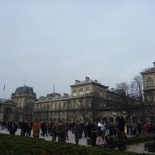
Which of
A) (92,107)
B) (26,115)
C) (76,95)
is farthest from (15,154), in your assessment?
(26,115)

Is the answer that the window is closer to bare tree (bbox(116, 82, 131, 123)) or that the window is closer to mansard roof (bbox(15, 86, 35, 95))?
bare tree (bbox(116, 82, 131, 123))

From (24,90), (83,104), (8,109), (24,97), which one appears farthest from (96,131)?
(24,90)

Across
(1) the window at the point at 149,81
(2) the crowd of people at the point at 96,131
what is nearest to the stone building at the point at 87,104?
(1) the window at the point at 149,81

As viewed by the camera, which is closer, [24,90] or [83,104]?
[83,104]

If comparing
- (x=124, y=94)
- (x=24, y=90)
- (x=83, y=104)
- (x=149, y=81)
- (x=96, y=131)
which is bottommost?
(x=96, y=131)

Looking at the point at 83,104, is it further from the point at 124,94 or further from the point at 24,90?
the point at 24,90

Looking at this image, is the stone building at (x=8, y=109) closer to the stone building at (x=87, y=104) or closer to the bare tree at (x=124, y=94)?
the stone building at (x=87, y=104)

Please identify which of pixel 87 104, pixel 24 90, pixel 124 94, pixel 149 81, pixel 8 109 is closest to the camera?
pixel 124 94

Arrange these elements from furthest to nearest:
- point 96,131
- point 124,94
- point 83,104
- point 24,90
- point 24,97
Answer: point 24,90, point 24,97, point 83,104, point 124,94, point 96,131

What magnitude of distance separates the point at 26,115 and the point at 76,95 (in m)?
26.6

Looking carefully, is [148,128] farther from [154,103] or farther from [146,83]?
[146,83]

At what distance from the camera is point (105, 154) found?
8.48 meters

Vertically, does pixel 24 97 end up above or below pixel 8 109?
above

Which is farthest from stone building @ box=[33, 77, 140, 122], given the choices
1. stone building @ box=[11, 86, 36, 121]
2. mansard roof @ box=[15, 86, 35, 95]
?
mansard roof @ box=[15, 86, 35, 95]
